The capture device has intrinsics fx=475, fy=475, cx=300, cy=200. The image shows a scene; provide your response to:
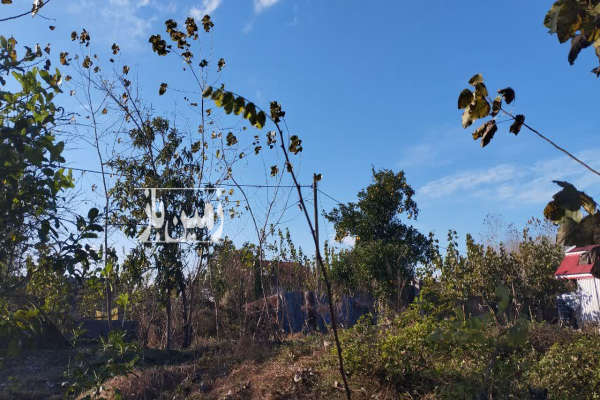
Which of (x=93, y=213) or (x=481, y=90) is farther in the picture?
(x=93, y=213)

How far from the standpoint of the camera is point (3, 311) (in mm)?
3307

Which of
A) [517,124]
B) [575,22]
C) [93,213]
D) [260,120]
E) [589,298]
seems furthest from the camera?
[589,298]

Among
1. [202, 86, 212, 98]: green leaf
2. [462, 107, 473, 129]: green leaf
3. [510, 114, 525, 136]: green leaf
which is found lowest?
[510, 114, 525, 136]: green leaf

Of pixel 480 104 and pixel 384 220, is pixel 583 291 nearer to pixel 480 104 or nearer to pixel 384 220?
pixel 384 220

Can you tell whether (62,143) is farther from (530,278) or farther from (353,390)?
(530,278)

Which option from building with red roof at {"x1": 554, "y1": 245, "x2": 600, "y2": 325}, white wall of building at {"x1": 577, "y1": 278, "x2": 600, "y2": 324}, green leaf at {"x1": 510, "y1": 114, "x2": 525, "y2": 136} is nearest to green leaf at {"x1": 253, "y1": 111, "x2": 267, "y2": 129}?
green leaf at {"x1": 510, "y1": 114, "x2": 525, "y2": 136}

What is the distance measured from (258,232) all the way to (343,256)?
10.8 m

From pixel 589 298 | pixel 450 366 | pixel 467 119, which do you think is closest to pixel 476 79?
pixel 467 119

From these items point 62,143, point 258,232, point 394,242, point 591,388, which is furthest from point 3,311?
point 394,242

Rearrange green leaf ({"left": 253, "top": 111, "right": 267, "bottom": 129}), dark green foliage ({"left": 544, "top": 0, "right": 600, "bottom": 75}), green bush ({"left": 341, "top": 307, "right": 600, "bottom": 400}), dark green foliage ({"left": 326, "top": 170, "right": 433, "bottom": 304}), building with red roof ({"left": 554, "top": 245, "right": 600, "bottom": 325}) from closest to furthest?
dark green foliage ({"left": 544, "top": 0, "right": 600, "bottom": 75}), green leaf ({"left": 253, "top": 111, "right": 267, "bottom": 129}), green bush ({"left": 341, "top": 307, "right": 600, "bottom": 400}), building with red roof ({"left": 554, "top": 245, "right": 600, "bottom": 325}), dark green foliage ({"left": 326, "top": 170, "right": 433, "bottom": 304})

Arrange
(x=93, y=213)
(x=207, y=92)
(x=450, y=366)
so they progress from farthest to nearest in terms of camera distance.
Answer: (x=450, y=366), (x=93, y=213), (x=207, y=92)

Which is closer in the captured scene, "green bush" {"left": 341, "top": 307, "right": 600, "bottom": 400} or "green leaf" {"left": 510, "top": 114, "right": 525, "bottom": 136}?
"green leaf" {"left": 510, "top": 114, "right": 525, "bottom": 136}

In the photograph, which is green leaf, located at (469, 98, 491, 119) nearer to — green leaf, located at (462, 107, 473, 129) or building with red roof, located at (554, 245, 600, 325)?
green leaf, located at (462, 107, 473, 129)

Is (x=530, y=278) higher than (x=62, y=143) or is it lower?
lower
